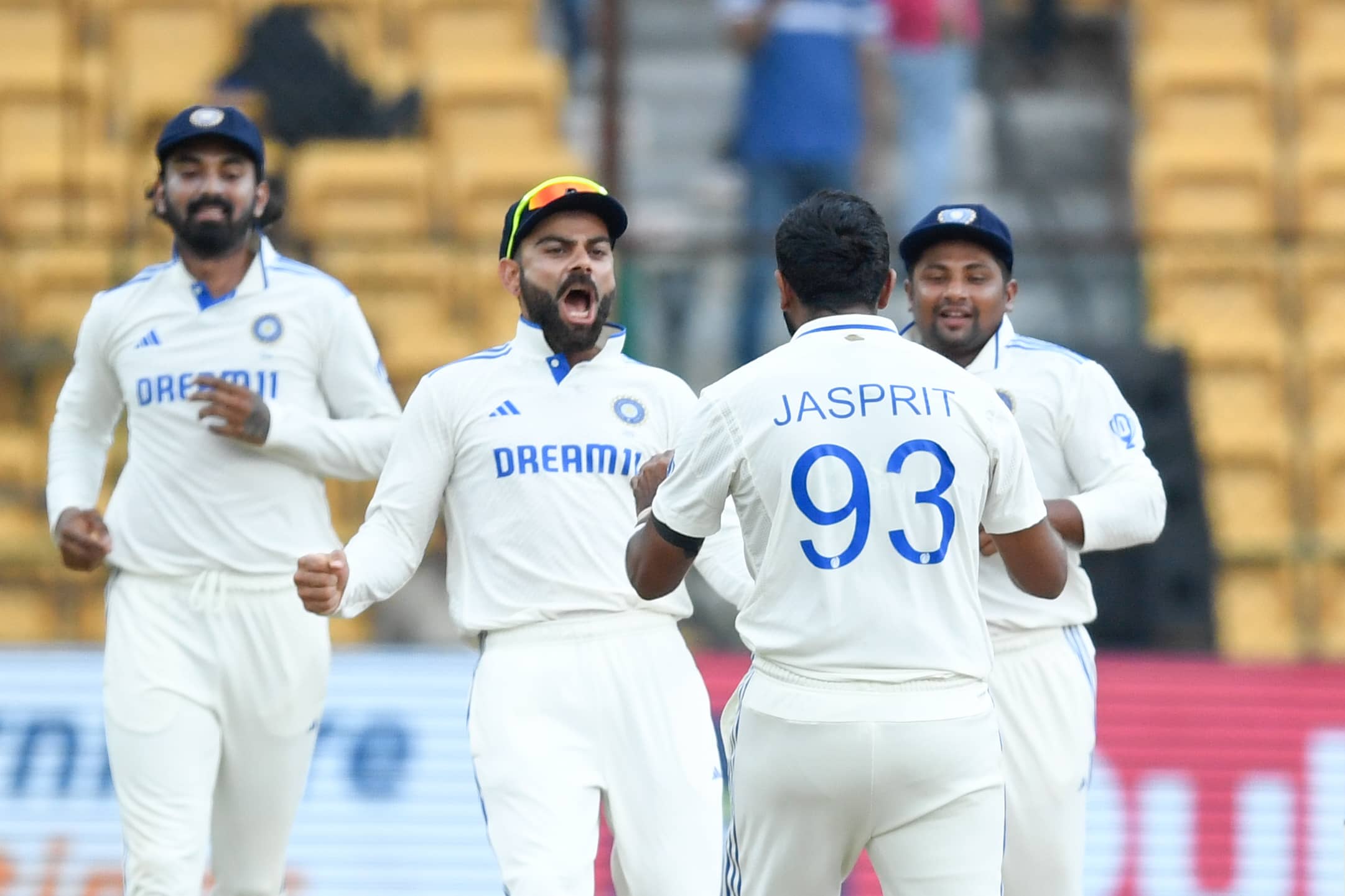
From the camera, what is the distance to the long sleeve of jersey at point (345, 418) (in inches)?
228

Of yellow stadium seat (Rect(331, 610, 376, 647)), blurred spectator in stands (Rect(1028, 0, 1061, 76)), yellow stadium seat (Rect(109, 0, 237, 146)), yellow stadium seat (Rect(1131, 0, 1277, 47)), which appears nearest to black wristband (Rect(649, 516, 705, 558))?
yellow stadium seat (Rect(331, 610, 376, 647))

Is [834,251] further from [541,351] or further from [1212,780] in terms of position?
[1212,780]

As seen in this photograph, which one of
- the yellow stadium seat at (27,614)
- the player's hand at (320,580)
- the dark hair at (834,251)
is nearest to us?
the dark hair at (834,251)

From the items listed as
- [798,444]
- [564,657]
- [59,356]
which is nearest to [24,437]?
[59,356]

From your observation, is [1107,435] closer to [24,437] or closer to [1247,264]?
[1247,264]

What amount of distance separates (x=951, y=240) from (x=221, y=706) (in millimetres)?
2426

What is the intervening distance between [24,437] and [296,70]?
251cm

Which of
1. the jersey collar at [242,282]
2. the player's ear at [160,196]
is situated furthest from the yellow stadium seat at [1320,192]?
the player's ear at [160,196]

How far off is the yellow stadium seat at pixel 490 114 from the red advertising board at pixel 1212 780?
4374 millimetres

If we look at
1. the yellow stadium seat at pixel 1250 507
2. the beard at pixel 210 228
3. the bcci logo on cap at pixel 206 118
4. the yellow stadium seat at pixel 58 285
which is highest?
the bcci logo on cap at pixel 206 118

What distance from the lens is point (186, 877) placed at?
→ 5.55 metres

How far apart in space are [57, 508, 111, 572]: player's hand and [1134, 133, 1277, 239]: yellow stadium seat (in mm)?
7247

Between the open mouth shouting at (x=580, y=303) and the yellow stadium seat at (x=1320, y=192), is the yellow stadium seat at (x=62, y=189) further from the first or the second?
the yellow stadium seat at (x=1320, y=192)

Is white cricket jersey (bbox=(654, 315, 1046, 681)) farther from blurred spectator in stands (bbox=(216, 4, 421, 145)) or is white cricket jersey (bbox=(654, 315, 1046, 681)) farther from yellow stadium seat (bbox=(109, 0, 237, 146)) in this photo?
yellow stadium seat (bbox=(109, 0, 237, 146))
